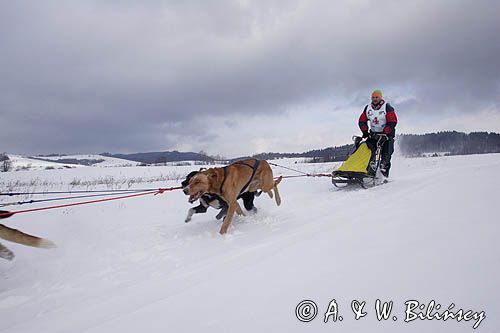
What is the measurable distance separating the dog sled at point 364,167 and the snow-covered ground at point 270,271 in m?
2.18

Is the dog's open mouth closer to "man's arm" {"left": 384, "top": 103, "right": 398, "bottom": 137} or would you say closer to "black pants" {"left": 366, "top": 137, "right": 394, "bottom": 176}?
"black pants" {"left": 366, "top": 137, "right": 394, "bottom": 176}

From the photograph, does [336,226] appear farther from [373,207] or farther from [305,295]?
[305,295]

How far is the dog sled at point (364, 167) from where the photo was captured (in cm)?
682

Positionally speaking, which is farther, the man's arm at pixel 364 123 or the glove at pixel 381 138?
the man's arm at pixel 364 123

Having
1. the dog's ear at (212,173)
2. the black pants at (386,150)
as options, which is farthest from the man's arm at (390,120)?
the dog's ear at (212,173)

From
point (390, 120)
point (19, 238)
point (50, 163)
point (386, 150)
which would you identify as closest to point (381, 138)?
point (386, 150)

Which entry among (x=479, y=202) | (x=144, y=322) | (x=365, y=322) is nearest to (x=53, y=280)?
(x=144, y=322)

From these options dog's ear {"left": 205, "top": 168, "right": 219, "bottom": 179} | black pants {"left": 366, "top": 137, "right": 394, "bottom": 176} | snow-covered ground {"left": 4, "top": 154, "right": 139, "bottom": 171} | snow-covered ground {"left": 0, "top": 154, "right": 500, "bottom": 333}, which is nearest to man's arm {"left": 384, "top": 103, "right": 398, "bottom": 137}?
black pants {"left": 366, "top": 137, "right": 394, "bottom": 176}

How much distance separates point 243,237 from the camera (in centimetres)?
380

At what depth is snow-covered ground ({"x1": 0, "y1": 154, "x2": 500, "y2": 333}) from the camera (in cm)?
158

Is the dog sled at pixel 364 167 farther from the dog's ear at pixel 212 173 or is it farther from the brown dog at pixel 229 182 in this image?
the dog's ear at pixel 212 173

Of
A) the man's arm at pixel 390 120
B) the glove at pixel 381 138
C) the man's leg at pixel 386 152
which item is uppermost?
the man's arm at pixel 390 120

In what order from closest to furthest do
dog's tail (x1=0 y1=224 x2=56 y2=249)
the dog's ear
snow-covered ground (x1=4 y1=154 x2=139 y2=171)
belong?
dog's tail (x1=0 y1=224 x2=56 y2=249), the dog's ear, snow-covered ground (x1=4 y1=154 x2=139 y2=171)

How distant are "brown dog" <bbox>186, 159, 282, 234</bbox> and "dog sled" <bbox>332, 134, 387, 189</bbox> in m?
2.65
